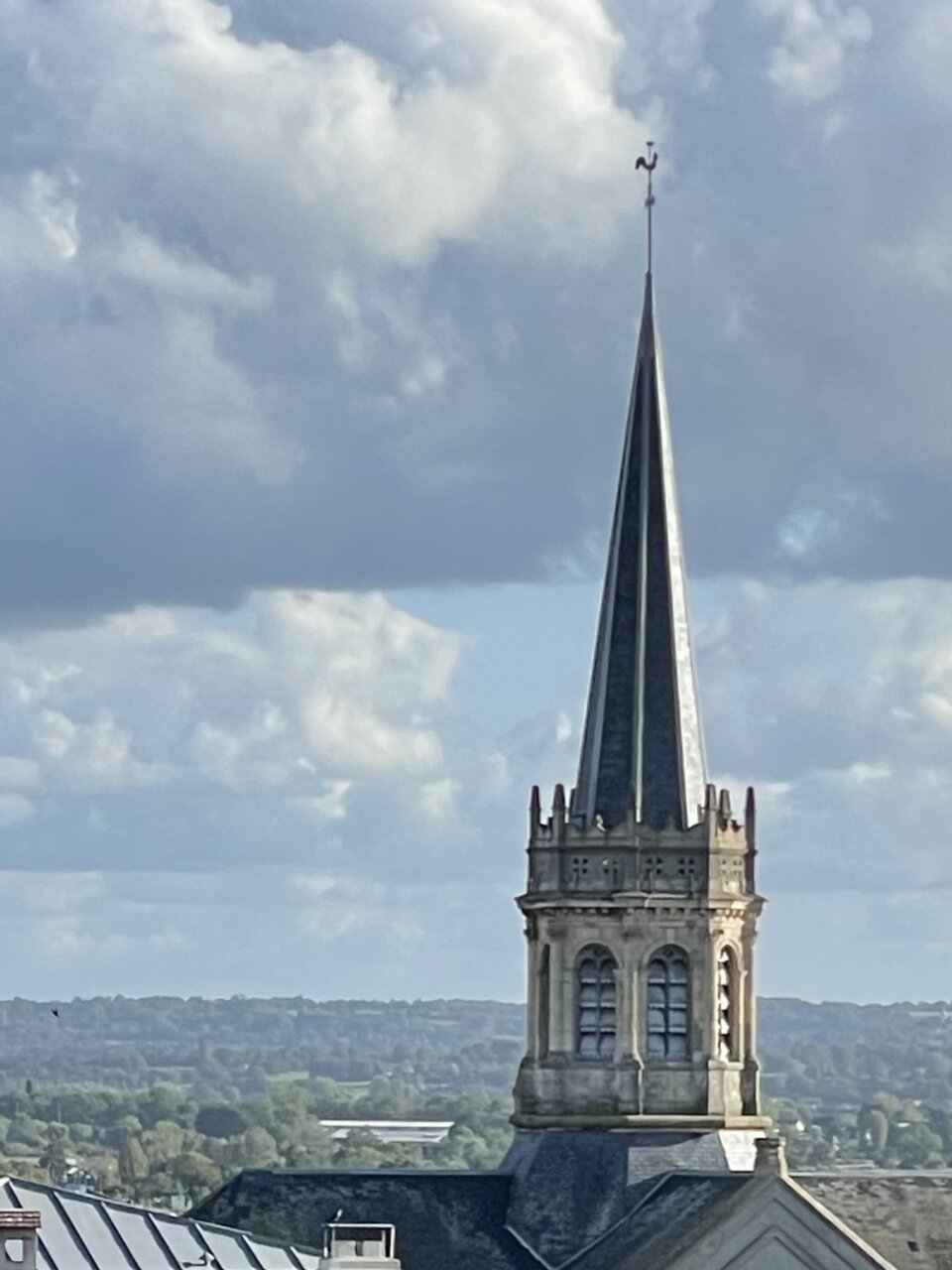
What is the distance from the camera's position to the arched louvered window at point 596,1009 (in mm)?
139375

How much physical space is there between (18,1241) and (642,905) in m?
47.9

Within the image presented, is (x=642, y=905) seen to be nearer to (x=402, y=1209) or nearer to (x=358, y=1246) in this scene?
(x=402, y=1209)

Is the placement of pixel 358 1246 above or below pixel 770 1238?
below

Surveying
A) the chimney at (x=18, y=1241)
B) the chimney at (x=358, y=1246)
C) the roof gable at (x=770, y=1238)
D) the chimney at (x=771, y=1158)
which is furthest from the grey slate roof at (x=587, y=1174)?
the chimney at (x=18, y=1241)

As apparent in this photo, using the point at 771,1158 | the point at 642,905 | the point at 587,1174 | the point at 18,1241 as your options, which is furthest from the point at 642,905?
the point at 18,1241

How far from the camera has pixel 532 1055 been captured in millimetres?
140500

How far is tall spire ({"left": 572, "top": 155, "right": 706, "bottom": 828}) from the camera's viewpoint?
142000 mm

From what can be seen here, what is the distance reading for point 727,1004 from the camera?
140 meters

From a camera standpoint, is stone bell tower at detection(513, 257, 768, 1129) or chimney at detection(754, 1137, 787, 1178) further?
stone bell tower at detection(513, 257, 768, 1129)

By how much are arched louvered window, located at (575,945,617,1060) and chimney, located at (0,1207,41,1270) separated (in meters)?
45.9

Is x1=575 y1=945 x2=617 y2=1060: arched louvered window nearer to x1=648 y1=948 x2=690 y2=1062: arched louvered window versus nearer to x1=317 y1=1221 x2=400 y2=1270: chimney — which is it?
x1=648 y1=948 x2=690 y2=1062: arched louvered window

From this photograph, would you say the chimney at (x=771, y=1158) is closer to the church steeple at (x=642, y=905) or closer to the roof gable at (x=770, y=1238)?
the roof gable at (x=770, y=1238)

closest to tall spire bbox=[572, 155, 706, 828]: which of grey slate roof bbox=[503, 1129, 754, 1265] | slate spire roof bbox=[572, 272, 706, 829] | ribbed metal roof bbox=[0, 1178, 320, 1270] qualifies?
slate spire roof bbox=[572, 272, 706, 829]

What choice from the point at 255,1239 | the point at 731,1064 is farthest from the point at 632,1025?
the point at 255,1239
